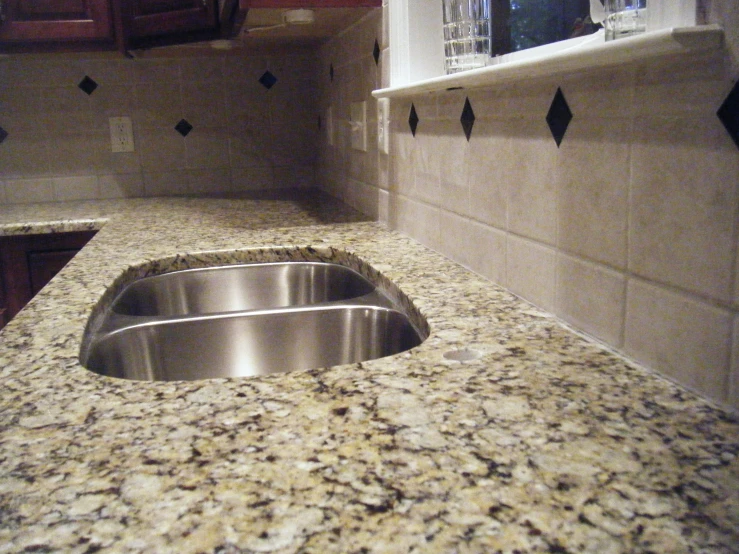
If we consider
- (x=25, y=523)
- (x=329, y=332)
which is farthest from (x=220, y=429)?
(x=329, y=332)

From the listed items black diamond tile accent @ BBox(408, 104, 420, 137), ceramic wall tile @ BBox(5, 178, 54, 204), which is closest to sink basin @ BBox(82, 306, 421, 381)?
black diamond tile accent @ BBox(408, 104, 420, 137)

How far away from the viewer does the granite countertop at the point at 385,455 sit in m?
0.43

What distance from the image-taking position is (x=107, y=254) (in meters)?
1.44

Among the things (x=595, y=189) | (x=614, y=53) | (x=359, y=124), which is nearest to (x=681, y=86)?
(x=614, y=53)

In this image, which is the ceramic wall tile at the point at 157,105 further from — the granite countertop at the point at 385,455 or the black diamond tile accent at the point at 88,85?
the granite countertop at the point at 385,455

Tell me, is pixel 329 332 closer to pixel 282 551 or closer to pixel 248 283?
pixel 248 283

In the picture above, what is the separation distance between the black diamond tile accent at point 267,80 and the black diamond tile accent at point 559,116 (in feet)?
6.33

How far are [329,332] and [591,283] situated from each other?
1.68ft

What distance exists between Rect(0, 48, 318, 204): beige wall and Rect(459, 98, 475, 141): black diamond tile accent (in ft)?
5.09

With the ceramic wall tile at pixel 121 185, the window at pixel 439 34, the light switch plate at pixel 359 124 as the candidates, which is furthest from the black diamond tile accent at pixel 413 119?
the ceramic wall tile at pixel 121 185

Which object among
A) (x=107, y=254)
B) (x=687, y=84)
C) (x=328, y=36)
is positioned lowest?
(x=107, y=254)

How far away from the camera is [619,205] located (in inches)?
28.1

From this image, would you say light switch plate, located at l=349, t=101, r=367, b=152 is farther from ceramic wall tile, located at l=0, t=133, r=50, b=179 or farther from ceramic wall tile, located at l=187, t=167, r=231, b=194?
ceramic wall tile, located at l=0, t=133, r=50, b=179

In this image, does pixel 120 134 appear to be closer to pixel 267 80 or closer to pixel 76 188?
pixel 76 188
